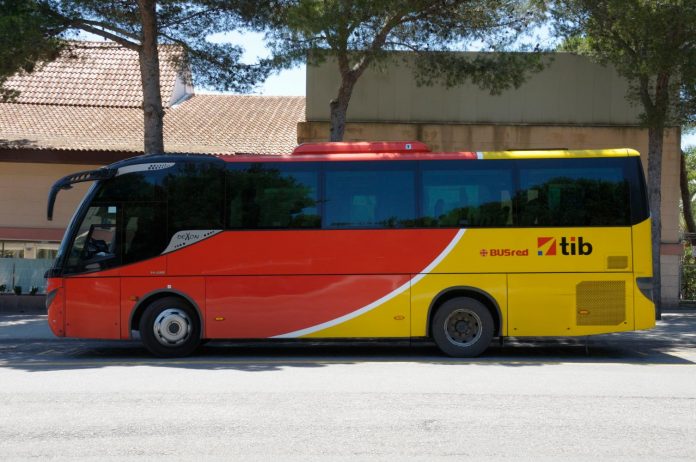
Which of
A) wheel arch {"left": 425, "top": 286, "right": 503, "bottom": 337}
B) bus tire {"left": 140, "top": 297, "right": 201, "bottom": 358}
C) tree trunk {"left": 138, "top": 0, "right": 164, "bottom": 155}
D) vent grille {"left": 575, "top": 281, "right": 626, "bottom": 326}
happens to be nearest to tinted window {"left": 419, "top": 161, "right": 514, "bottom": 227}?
wheel arch {"left": 425, "top": 286, "right": 503, "bottom": 337}

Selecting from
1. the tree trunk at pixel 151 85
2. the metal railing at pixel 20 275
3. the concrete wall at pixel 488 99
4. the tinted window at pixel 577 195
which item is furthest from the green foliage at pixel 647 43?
the metal railing at pixel 20 275

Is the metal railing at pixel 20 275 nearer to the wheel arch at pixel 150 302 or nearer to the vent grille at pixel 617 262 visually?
the wheel arch at pixel 150 302

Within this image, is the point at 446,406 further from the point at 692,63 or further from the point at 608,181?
the point at 692,63

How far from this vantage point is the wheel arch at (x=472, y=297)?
12398 mm

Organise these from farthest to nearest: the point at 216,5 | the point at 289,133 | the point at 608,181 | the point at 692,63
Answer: the point at 289,133, the point at 216,5, the point at 692,63, the point at 608,181

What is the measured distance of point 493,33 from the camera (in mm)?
18766

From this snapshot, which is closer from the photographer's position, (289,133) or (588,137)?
(588,137)

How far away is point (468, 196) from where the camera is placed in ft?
40.7

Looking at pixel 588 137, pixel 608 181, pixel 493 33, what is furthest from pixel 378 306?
pixel 588 137

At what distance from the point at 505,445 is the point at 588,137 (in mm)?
16492

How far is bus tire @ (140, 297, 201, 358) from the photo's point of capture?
1266 centimetres

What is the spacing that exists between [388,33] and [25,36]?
7.83 meters

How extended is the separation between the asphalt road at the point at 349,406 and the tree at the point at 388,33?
7.17 m

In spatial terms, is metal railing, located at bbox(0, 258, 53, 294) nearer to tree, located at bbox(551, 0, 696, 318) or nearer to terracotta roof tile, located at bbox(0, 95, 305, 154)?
terracotta roof tile, located at bbox(0, 95, 305, 154)
